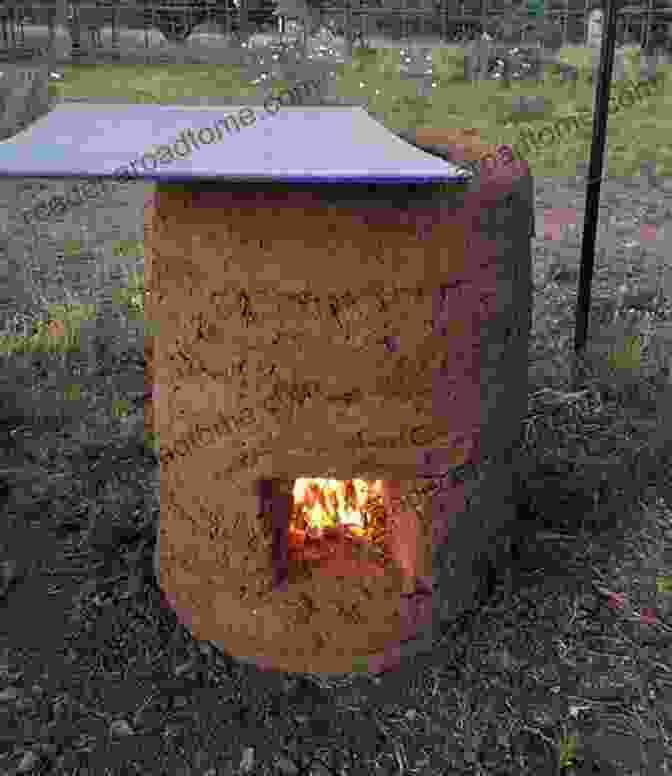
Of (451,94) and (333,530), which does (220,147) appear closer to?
(333,530)

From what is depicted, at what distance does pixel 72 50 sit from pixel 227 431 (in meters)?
14.8

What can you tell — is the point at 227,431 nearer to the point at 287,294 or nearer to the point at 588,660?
the point at 287,294

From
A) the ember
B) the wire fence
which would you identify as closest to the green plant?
the ember

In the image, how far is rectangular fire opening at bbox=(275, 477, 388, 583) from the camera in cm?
286

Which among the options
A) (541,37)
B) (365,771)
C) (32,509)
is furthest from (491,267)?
(541,37)

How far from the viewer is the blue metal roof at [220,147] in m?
2.03

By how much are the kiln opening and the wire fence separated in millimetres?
13408

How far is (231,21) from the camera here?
1752cm

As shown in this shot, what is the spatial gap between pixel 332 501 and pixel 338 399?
0.63 m

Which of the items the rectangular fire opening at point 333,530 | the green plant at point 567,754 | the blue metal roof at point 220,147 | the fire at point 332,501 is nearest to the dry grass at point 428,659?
the green plant at point 567,754

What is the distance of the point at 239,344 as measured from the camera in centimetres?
258

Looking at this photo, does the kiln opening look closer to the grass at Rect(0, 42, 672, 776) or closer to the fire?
the fire

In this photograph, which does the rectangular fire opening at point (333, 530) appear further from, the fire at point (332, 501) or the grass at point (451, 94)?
the grass at point (451, 94)

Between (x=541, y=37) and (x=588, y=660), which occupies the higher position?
(x=541, y=37)
